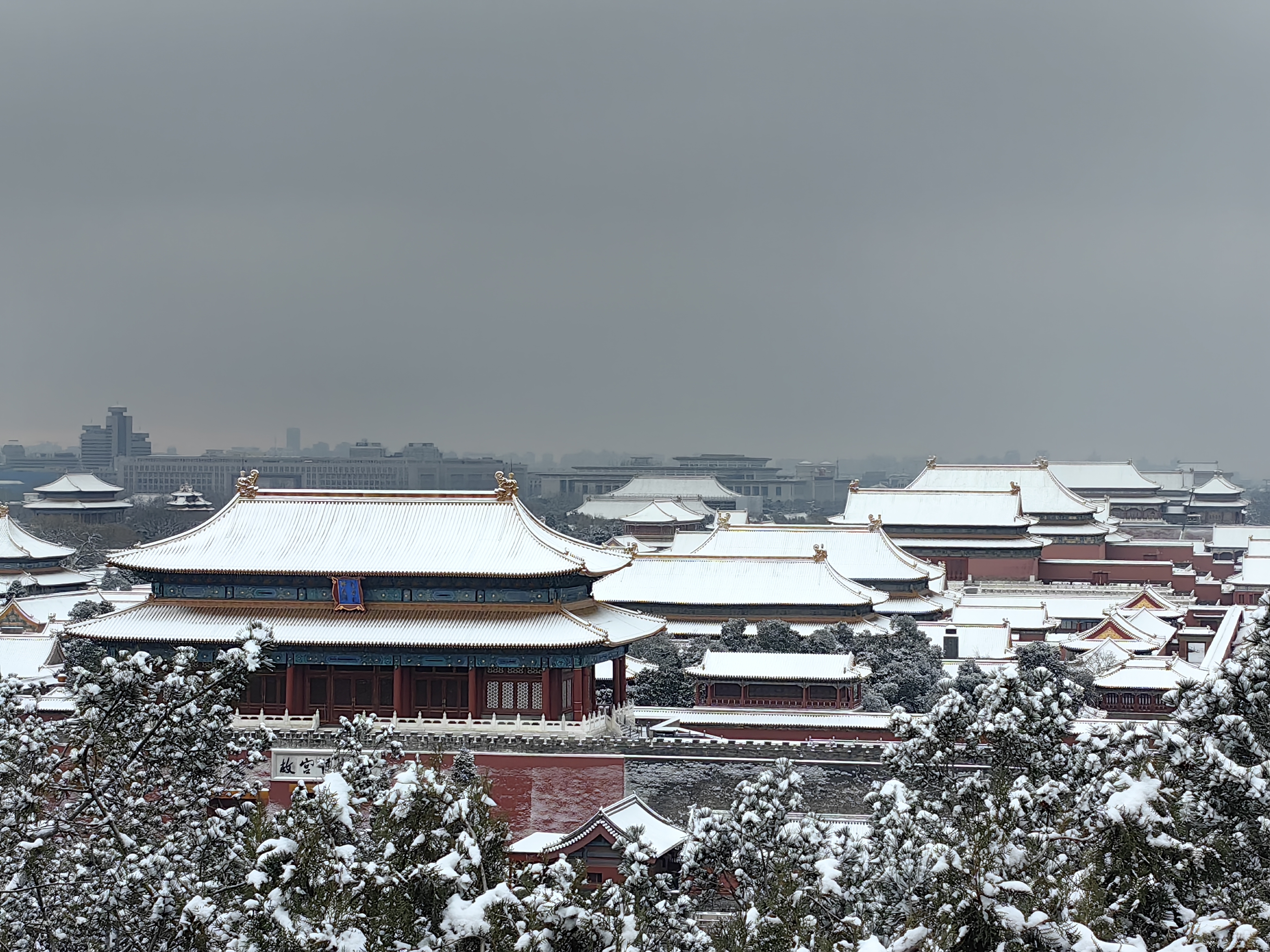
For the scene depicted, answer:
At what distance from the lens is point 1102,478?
98.4 meters

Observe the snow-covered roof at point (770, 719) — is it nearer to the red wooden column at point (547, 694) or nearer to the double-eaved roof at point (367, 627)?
the double-eaved roof at point (367, 627)

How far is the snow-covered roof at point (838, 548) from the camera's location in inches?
2149

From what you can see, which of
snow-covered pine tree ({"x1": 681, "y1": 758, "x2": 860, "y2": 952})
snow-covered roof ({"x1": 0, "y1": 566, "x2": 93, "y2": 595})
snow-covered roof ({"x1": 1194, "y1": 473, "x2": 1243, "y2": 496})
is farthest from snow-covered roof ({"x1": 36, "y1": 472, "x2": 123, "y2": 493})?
snow-covered pine tree ({"x1": 681, "y1": 758, "x2": 860, "y2": 952})

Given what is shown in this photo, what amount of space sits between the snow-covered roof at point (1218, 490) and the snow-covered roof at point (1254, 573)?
36669 millimetres

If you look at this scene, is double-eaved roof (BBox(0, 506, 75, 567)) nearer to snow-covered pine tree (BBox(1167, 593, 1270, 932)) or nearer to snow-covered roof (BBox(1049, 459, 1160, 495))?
snow-covered roof (BBox(1049, 459, 1160, 495))

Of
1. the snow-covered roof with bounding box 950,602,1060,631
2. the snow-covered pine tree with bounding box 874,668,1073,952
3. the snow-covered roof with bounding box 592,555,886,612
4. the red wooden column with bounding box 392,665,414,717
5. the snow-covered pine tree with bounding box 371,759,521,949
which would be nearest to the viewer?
the snow-covered pine tree with bounding box 874,668,1073,952

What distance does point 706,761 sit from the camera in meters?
32.8

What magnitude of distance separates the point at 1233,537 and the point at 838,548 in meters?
39.5

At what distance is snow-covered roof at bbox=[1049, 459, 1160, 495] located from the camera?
97.1 meters

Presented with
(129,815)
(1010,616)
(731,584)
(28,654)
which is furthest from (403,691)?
(1010,616)

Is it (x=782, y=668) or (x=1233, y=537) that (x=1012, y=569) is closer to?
(x=1233, y=537)

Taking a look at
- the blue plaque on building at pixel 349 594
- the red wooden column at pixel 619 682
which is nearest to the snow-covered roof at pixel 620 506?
the red wooden column at pixel 619 682

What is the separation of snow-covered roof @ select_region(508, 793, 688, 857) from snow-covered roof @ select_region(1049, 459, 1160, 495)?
234 feet

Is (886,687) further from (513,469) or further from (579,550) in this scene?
(513,469)
